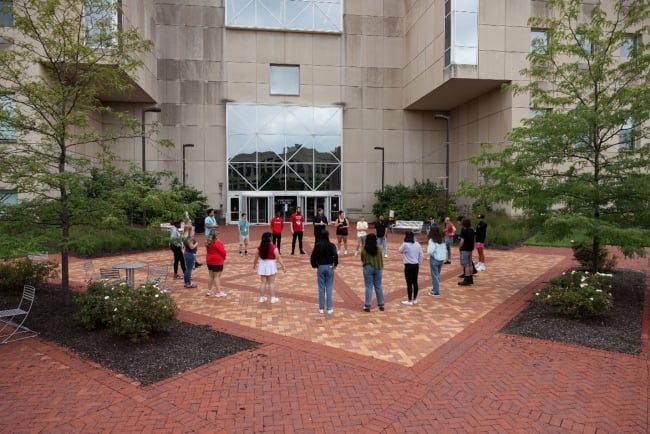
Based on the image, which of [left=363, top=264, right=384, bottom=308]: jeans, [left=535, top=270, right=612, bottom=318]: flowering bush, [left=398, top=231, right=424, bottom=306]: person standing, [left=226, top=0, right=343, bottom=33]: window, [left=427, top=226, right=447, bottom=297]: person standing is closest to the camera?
[left=535, top=270, right=612, bottom=318]: flowering bush

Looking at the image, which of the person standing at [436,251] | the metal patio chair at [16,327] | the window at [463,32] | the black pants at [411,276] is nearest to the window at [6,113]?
the metal patio chair at [16,327]

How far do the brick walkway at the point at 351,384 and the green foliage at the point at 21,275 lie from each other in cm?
365

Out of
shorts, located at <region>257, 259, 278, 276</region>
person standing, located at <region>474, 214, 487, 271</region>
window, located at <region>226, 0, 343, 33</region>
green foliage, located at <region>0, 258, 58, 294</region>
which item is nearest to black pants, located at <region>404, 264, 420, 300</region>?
shorts, located at <region>257, 259, 278, 276</region>

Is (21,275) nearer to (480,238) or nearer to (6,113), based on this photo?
(6,113)

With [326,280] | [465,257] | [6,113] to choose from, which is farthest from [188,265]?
[465,257]

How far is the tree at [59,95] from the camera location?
7379mm

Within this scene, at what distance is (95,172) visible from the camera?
26.7 feet

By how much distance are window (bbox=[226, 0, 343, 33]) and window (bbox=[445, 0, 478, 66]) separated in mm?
9796

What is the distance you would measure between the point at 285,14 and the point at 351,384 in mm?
31144

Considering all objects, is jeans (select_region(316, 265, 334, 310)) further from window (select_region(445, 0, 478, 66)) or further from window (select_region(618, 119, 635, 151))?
window (select_region(445, 0, 478, 66))

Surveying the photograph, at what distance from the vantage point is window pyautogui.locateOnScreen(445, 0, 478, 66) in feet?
81.4

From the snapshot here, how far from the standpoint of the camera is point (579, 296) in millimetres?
7621

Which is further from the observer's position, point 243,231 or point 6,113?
point 243,231

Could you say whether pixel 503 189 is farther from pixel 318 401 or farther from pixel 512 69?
pixel 512 69
